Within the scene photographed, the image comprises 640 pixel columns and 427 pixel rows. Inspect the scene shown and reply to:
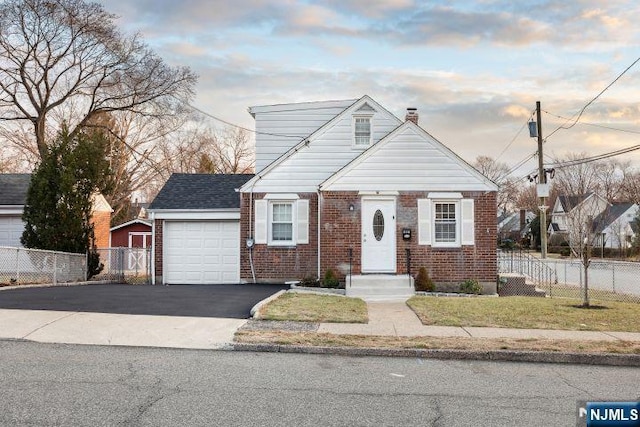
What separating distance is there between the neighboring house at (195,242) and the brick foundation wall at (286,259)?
3.72 feet

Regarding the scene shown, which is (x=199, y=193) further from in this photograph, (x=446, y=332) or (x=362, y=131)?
(x=446, y=332)

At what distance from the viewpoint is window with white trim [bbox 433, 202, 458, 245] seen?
1817cm

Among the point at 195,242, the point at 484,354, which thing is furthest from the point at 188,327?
the point at 195,242

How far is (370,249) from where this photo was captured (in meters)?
18.1

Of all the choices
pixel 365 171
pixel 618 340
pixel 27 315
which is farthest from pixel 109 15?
pixel 618 340

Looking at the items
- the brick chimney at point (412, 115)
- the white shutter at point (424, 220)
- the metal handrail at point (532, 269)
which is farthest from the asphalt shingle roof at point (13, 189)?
the metal handrail at point (532, 269)

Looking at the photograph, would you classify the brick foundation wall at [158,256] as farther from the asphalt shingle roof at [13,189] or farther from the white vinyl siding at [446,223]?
the white vinyl siding at [446,223]

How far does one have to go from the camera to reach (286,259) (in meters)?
19.3

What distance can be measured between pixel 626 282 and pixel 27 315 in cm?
2323

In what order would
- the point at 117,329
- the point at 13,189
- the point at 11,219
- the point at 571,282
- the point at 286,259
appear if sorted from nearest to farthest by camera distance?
1. the point at 117,329
2. the point at 286,259
3. the point at 11,219
4. the point at 13,189
5. the point at 571,282

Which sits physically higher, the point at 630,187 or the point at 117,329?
the point at 630,187

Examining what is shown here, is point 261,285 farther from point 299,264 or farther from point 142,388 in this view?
point 142,388

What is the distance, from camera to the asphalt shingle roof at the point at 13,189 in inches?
969

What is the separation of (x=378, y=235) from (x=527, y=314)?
6.75 m
